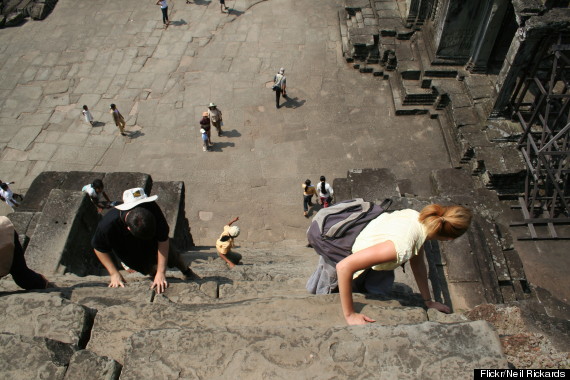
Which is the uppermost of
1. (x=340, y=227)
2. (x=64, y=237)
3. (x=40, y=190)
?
(x=340, y=227)

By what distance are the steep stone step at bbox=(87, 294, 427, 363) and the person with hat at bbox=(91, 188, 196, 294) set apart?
0.66 m

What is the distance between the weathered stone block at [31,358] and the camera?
78.5 inches

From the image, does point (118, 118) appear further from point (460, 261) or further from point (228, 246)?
point (460, 261)

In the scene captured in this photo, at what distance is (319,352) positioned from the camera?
205cm

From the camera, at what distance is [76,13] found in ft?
42.5

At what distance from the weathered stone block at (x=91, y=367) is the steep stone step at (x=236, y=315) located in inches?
11.5

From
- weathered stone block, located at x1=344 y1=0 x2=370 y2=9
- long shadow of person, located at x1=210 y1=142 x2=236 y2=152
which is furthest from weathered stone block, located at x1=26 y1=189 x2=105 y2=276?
weathered stone block, located at x1=344 y1=0 x2=370 y2=9

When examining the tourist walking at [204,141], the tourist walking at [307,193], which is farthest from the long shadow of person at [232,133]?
the tourist walking at [307,193]

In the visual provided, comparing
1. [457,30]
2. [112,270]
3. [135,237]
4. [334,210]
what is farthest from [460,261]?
[457,30]

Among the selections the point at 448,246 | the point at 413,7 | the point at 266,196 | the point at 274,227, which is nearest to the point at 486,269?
the point at 448,246

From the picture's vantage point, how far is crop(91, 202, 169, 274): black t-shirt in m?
3.37

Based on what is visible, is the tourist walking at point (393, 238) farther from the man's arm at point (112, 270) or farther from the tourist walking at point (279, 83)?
the tourist walking at point (279, 83)

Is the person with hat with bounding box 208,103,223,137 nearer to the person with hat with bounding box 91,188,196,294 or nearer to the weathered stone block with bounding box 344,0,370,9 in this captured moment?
the person with hat with bounding box 91,188,196,294

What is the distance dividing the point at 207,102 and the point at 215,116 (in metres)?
1.41
